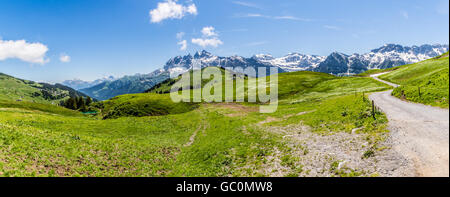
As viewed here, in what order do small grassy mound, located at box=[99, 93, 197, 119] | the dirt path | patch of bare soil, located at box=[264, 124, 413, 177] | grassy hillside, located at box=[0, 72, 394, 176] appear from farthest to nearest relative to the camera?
small grassy mound, located at box=[99, 93, 197, 119] → grassy hillside, located at box=[0, 72, 394, 176] → patch of bare soil, located at box=[264, 124, 413, 177] → the dirt path

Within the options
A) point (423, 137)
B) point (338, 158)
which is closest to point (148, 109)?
point (338, 158)

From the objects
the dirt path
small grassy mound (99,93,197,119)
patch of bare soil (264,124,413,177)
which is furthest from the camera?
small grassy mound (99,93,197,119)

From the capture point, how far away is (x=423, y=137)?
58.4 ft

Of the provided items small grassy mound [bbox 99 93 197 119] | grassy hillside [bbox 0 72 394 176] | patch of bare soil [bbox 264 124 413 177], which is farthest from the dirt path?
small grassy mound [bbox 99 93 197 119]

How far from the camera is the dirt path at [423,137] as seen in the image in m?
13.3

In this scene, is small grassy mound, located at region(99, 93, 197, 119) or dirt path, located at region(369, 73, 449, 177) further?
small grassy mound, located at region(99, 93, 197, 119)

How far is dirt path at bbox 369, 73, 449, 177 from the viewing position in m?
13.3

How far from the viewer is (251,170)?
2103 cm

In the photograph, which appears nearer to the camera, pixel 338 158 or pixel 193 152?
pixel 338 158

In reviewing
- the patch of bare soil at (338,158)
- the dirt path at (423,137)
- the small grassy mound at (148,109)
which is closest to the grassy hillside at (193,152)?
the patch of bare soil at (338,158)

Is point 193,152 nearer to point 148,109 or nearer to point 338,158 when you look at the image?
point 338,158

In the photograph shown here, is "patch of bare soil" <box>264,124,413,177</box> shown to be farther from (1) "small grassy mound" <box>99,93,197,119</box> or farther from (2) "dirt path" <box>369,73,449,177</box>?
(1) "small grassy mound" <box>99,93,197,119</box>

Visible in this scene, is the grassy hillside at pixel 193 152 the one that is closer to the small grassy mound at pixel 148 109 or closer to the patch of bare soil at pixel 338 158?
the patch of bare soil at pixel 338 158
